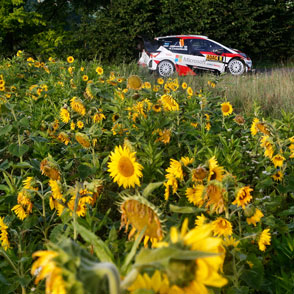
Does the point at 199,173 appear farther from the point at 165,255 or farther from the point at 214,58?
the point at 214,58

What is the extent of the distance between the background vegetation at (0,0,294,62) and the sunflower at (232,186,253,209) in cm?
1446

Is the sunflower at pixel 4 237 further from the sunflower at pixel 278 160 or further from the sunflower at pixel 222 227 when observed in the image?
the sunflower at pixel 278 160

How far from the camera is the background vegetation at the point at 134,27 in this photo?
51.2 ft

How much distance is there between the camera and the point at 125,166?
155 centimetres

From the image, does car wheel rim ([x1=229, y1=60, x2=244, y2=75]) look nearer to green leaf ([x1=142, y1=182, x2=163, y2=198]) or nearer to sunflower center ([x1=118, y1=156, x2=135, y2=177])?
sunflower center ([x1=118, y1=156, x2=135, y2=177])

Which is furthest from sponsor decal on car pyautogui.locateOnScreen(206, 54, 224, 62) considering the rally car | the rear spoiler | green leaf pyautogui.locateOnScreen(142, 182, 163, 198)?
green leaf pyautogui.locateOnScreen(142, 182, 163, 198)

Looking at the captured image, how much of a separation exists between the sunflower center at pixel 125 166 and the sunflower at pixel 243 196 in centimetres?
46

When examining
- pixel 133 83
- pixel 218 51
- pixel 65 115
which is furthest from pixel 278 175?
pixel 218 51

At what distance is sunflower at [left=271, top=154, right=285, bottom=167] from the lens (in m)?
2.15

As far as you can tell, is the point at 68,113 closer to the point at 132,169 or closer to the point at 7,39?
the point at 132,169

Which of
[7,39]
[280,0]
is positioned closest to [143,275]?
[7,39]

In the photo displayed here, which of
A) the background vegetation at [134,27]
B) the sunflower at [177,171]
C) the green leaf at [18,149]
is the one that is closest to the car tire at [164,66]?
the background vegetation at [134,27]

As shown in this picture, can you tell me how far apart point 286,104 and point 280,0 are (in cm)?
1585

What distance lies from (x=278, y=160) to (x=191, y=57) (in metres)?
11.4
